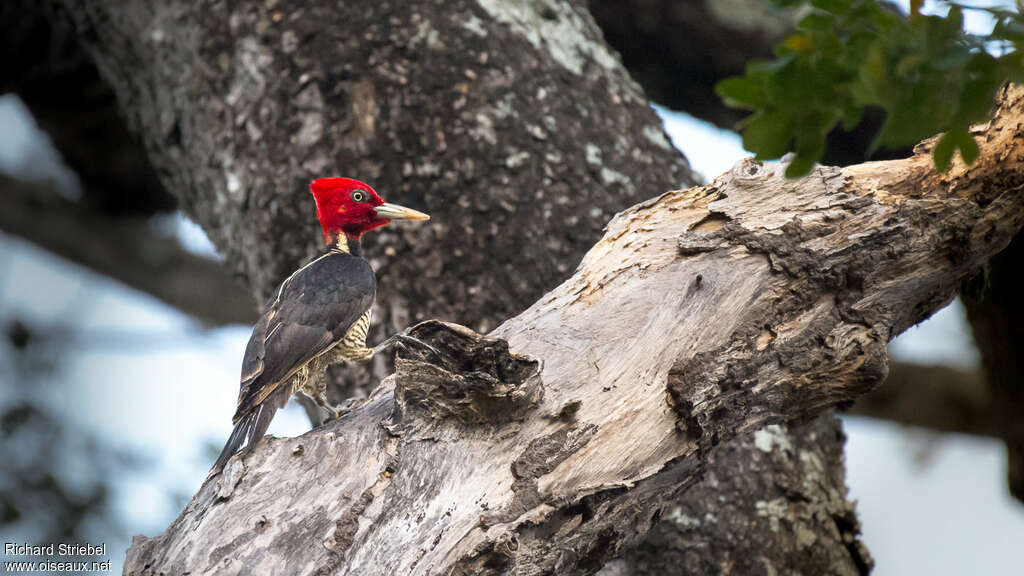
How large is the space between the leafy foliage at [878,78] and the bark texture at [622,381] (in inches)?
32.7

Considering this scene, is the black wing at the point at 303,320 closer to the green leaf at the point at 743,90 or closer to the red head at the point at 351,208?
the red head at the point at 351,208

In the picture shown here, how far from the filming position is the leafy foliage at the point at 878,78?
4.28ft

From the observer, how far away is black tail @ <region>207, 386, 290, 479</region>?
2424mm

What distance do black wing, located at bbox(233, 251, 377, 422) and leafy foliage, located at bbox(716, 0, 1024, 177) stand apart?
1.72 m

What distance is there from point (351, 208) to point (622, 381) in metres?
1.50

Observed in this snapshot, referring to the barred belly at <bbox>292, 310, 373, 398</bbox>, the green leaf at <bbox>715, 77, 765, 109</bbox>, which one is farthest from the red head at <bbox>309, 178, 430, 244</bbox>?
the green leaf at <bbox>715, 77, 765, 109</bbox>

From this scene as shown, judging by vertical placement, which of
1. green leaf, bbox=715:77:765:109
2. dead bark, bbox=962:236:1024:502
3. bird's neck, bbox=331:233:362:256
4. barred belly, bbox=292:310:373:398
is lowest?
green leaf, bbox=715:77:765:109

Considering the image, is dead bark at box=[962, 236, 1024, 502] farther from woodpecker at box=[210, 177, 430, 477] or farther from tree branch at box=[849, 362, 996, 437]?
woodpecker at box=[210, 177, 430, 477]

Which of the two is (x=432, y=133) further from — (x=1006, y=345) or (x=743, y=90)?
(x=1006, y=345)

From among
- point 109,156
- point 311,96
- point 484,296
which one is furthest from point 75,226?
point 484,296

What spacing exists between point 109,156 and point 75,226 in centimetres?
57

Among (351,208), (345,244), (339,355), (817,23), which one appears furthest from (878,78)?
(345,244)

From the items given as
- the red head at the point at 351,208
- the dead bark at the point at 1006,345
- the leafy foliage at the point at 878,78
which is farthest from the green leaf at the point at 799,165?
the dead bark at the point at 1006,345

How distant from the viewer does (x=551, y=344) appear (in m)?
2.39
